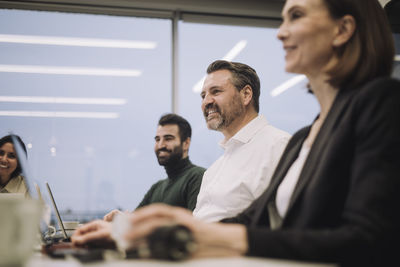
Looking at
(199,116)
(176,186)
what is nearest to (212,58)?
(199,116)

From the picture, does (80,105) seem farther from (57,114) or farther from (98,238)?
(98,238)

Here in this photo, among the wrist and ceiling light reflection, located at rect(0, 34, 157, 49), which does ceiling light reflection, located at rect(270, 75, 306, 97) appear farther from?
the wrist

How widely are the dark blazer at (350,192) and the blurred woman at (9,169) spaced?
9.65 feet

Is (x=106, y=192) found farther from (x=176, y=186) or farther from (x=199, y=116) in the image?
(x=199, y=116)

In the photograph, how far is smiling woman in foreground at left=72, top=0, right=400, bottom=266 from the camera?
0.72 meters

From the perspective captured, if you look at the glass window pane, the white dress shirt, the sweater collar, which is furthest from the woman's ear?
the glass window pane

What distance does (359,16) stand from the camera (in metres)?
1.07

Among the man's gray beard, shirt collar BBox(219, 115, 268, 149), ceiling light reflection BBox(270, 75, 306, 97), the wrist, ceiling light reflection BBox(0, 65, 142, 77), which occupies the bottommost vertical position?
the wrist

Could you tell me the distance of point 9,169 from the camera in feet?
11.2

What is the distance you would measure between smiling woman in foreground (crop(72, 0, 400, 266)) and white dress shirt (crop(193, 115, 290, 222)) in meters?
0.46

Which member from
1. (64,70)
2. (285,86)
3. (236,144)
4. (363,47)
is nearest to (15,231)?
(363,47)

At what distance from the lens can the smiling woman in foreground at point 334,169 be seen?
0.72m

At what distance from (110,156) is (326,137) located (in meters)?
3.24

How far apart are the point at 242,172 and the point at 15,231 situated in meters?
1.32
